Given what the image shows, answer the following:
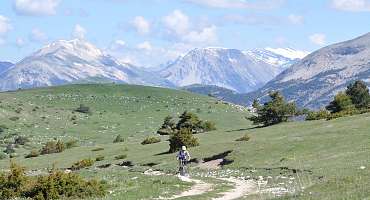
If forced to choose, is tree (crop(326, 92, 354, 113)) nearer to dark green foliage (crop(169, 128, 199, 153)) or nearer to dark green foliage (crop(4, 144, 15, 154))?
dark green foliage (crop(169, 128, 199, 153))

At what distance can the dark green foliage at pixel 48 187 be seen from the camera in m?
36.0

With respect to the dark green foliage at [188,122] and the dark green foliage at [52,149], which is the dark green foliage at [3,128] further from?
the dark green foliage at [188,122]

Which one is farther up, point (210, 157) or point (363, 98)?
point (363, 98)

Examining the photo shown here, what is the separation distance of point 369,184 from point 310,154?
25124 millimetres

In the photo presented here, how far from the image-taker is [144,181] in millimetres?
44281

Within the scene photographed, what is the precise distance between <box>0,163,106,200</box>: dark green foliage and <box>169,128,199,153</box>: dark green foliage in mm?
34346

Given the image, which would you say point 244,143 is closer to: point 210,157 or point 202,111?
point 210,157

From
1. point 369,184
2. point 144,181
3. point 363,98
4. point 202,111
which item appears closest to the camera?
point 369,184

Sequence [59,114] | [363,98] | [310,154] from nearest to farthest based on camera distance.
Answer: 1. [310,154]
2. [363,98]
3. [59,114]

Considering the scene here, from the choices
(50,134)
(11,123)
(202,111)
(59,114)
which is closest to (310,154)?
(50,134)

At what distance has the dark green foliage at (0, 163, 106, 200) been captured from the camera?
1419 inches

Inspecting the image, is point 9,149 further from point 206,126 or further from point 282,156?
point 282,156

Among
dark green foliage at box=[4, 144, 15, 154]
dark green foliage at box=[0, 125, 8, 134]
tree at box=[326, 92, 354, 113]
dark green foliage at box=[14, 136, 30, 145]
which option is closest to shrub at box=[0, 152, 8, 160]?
dark green foliage at box=[4, 144, 15, 154]

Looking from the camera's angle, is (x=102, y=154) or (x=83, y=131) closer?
(x=102, y=154)
